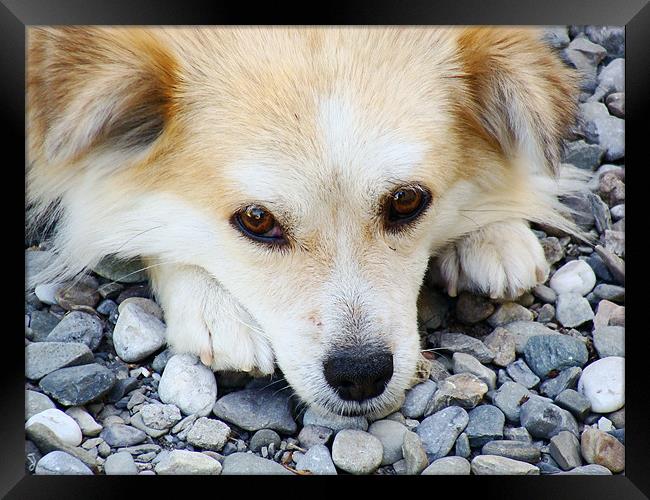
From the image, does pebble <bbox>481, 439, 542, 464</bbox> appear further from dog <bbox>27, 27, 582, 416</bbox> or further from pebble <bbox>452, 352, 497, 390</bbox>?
dog <bbox>27, 27, 582, 416</bbox>

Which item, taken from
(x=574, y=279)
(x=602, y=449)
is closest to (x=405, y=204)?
(x=574, y=279)

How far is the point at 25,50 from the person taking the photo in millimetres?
2301

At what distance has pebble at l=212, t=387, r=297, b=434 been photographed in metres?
2.22

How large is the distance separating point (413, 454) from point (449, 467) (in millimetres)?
110

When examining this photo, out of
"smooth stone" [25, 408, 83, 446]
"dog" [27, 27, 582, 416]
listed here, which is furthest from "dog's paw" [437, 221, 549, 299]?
"smooth stone" [25, 408, 83, 446]

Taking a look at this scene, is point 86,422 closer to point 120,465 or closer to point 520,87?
point 120,465

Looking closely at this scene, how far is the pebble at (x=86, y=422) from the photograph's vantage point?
2.24 meters

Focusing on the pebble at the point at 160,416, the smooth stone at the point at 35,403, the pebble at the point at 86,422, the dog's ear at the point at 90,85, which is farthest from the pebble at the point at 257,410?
the dog's ear at the point at 90,85

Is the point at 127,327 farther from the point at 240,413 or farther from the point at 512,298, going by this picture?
the point at 512,298

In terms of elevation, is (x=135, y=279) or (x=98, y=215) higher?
(x=98, y=215)

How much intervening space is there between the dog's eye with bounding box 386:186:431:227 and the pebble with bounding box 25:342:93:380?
0.88m
